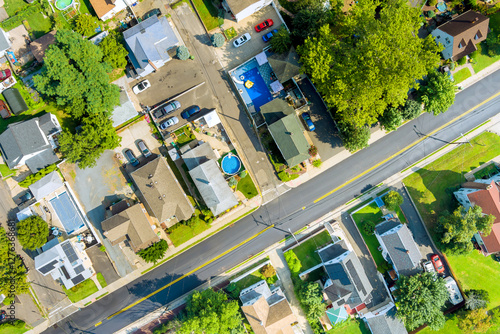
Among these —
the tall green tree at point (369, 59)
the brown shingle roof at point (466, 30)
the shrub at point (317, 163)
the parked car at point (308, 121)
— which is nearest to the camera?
the tall green tree at point (369, 59)

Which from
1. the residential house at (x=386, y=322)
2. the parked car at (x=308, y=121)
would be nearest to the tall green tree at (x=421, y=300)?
the residential house at (x=386, y=322)

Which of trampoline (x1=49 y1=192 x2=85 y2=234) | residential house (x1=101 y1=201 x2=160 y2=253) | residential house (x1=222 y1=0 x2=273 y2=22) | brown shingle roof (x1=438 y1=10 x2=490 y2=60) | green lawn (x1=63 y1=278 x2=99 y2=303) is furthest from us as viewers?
green lawn (x1=63 y1=278 x2=99 y2=303)

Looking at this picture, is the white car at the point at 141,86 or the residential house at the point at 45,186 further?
the white car at the point at 141,86

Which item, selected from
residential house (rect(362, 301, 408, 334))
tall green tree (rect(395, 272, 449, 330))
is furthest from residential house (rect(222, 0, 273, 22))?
residential house (rect(362, 301, 408, 334))

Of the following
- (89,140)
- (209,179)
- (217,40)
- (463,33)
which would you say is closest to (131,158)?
(89,140)

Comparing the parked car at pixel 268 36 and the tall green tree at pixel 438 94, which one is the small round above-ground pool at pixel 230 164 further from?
the tall green tree at pixel 438 94

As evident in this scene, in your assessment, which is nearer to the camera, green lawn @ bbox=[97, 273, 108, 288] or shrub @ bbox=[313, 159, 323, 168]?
green lawn @ bbox=[97, 273, 108, 288]

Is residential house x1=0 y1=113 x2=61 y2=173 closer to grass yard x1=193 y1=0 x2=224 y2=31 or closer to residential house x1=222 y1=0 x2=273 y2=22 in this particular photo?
grass yard x1=193 y1=0 x2=224 y2=31

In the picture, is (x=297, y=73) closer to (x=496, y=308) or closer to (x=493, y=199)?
(x=493, y=199)
